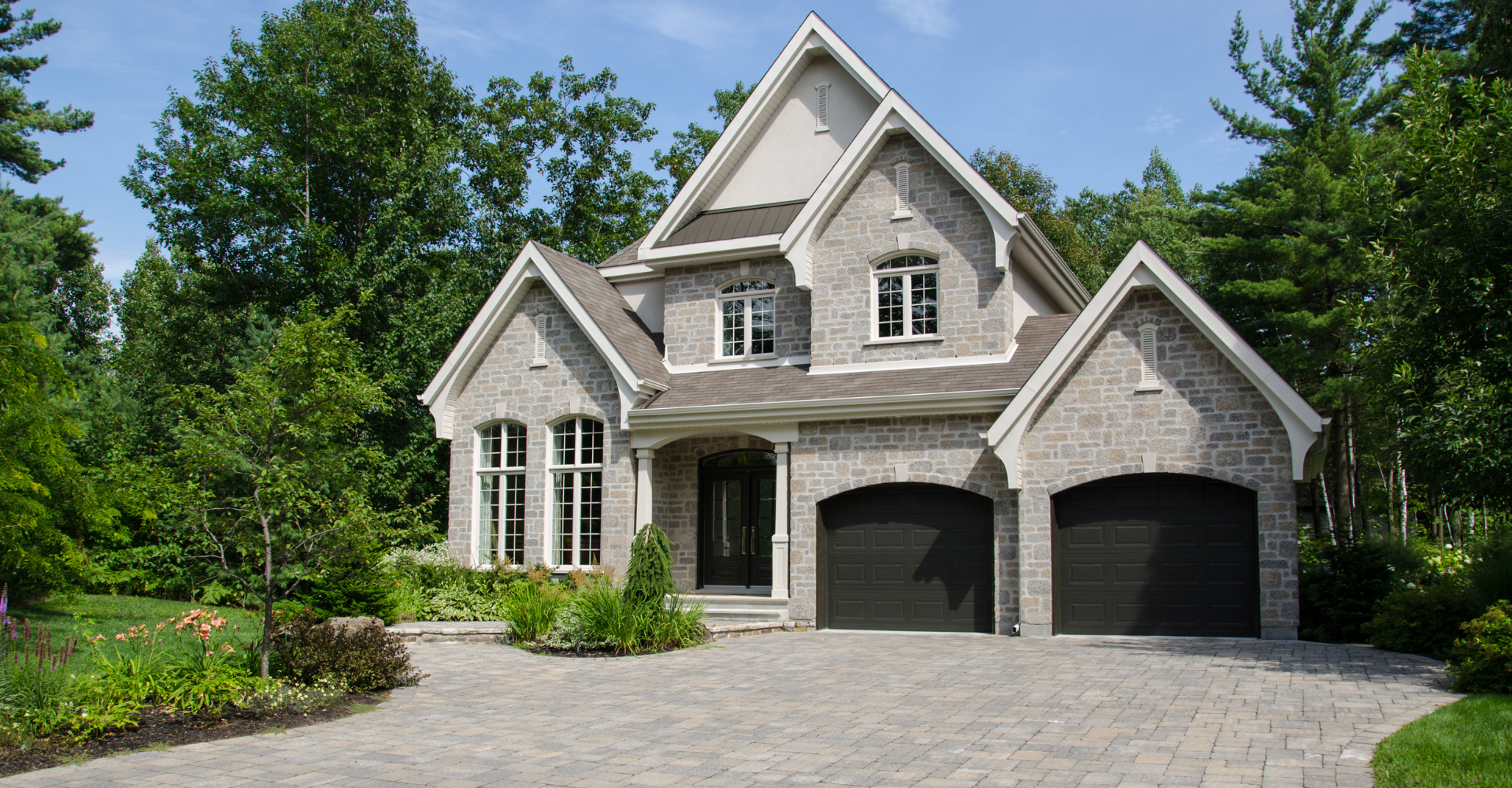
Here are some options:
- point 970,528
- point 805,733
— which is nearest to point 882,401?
point 970,528

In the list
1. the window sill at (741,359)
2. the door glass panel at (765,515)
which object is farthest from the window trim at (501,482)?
the door glass panel at (765,515)

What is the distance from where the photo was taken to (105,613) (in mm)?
17234

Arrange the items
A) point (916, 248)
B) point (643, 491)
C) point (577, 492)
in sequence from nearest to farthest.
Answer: point (916, 248)
point (643, 491)
point (577, 492)

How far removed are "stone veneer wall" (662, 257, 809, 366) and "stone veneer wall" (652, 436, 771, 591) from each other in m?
1.60

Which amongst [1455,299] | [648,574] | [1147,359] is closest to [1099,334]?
[1147,359]

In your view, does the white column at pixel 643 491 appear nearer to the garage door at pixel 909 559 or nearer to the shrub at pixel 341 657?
the garage door at pixel 909 559

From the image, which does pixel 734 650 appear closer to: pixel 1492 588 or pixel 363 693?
pixel 363 693

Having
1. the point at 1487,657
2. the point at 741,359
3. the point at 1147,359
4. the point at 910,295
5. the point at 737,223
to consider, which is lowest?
the point at 1487,657

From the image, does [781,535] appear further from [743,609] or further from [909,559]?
[909,559]

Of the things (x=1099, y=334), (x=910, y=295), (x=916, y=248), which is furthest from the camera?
(x=910, y=295)

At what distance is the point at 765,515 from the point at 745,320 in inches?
144

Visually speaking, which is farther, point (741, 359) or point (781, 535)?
point (741, 359)

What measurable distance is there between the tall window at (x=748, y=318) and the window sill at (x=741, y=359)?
2.4 inches

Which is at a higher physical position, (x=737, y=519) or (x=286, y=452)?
(x=286, y=452)
